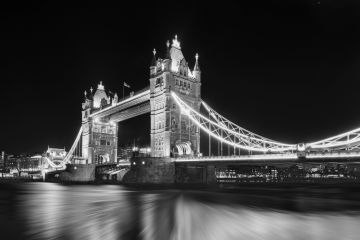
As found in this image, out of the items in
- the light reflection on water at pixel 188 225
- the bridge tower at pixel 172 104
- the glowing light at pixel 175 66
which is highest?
the glowing light at pixel 175 66

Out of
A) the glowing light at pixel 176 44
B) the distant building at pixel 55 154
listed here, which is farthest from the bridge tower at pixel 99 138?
the distant building at pixel 55 154

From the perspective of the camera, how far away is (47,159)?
400 feet

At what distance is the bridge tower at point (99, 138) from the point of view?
91.6m

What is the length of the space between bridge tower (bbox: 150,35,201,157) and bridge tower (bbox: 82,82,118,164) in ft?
92.7

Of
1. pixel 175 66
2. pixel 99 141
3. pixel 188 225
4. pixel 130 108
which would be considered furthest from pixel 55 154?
pixel 188 225

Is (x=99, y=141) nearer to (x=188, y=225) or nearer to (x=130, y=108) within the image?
(x=130, y=108)

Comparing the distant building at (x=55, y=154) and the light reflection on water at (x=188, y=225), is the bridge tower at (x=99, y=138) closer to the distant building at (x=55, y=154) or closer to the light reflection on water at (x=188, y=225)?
the distant building at (x=55, y=154)

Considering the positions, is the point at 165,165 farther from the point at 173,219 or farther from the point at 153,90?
the point at 173,219

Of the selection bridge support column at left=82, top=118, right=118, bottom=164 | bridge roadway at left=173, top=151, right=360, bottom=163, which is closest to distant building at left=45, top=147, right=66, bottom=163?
bridge support column at left=82, top=118, right=118, bottom=164

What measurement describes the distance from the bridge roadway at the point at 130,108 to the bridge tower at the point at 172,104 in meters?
5.31

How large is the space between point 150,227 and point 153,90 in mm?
50761

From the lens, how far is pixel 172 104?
63.6 m

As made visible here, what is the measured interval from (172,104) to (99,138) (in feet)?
112

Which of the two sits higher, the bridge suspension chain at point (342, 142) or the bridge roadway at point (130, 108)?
the bridge roadway at point (130, 108)
